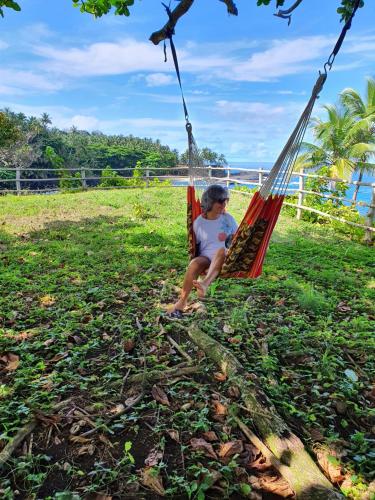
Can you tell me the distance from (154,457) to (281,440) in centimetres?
50

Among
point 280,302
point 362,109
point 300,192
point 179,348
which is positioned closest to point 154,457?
point 179,348

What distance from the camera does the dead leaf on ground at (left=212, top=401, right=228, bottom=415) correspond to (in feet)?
5.79

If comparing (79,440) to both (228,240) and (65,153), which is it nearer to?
(228,240)

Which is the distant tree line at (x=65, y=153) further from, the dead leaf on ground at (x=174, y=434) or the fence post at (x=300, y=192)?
the dead leaf on ground at (x=174, y=434)

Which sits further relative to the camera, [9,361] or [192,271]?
[192,271]

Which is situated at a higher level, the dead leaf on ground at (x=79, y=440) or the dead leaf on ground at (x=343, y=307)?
the dead leaf on ground at (x=343, y=307)

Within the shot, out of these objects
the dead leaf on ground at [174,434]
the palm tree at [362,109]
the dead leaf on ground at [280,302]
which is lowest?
the dead leaf on ground at [174,434]

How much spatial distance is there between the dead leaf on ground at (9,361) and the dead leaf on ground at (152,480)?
3.32ft

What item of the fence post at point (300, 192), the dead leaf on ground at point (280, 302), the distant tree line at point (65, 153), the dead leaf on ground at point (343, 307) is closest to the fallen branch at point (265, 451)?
the dead leaf on ground at point (280, 302)

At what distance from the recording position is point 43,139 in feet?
80.6

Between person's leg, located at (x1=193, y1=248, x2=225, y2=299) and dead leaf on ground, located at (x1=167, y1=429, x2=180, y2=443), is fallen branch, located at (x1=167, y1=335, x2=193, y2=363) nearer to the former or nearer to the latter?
person's leg, located at (x1=193, y1=248, x2=225, y2=299)

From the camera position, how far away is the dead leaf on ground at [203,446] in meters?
1.53

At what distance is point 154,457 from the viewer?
152 cm

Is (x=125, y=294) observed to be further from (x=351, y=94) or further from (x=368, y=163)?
(x=351, y=94)
